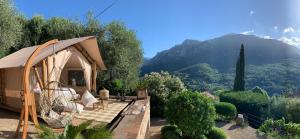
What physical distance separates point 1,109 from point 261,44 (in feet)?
476

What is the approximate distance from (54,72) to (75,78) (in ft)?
15.9

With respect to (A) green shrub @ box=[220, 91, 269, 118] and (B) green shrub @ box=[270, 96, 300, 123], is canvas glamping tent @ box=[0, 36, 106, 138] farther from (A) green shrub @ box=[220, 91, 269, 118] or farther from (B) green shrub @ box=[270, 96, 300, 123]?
(B) green shrub @ box=[270, 96, 300, 123]

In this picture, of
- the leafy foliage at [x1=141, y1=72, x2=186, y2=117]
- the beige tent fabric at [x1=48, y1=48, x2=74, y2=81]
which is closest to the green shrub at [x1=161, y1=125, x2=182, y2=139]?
the leafy foliage at [x1=141, y1=72, x2=186, y2=117]

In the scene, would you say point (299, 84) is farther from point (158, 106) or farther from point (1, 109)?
point (1, 109)

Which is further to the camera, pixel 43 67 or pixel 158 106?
pixel 158 106

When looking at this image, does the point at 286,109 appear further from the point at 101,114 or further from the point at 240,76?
the point at 101,114

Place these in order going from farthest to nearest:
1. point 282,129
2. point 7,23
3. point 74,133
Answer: point 282,129 → point 7,23 → point 74,133

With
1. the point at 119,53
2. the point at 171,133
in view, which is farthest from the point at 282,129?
the point at 119,53

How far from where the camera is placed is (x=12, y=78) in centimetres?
1298

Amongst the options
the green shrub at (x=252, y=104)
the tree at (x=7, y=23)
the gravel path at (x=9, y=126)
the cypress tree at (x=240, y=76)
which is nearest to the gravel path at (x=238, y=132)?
the green shrub at (x=252, y=104)

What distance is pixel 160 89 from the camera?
2192 centimetres

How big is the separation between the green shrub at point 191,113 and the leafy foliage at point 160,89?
204 inches

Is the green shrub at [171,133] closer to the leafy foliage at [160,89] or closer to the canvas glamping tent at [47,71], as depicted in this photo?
the leafy foliage at [160,89]

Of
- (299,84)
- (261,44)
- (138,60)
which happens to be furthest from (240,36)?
(138,60)
